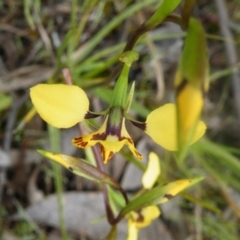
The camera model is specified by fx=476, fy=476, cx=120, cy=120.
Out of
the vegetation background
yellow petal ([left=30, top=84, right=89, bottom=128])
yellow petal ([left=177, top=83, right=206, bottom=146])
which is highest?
yellow petal ([left=177, top=83, right=206, bottom=146])

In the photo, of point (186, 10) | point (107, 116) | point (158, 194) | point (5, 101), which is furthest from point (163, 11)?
point (5, 101)

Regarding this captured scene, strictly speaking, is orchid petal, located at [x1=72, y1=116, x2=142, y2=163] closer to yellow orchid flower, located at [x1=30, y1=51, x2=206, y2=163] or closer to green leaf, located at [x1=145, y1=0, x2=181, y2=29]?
yellow orchid flower, located at [x1=30, y1=51, x2=206, y2=163]

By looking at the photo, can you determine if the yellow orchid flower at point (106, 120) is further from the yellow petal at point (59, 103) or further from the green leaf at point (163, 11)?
the green leaf at point (163, 11)

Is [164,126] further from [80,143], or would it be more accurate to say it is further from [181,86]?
[181,86]

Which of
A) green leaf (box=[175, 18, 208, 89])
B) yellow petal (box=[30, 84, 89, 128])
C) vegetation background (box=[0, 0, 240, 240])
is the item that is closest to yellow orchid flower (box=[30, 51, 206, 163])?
yellow petal (box=[30, 84, 89, 128])

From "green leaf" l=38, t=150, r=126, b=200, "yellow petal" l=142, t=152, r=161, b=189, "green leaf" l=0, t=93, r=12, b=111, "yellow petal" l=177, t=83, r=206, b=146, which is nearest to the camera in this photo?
"yellow petal" l=177, t=83, r=206, b=146
